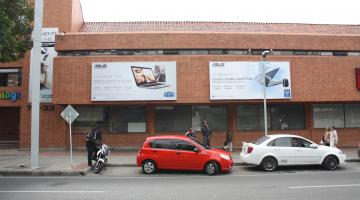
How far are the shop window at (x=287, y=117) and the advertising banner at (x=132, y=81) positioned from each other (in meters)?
6.85

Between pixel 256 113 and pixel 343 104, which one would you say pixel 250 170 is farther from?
pixel 343 104

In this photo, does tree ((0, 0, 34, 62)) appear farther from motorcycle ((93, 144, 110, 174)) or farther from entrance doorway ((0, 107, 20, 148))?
entrance doorway ((0, 107, 20, 148))

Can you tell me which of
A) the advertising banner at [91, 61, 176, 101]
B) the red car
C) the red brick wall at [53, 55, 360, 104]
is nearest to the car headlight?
the red car

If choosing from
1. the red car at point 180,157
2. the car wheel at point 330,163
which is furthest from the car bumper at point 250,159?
the car wheel at point 330,163

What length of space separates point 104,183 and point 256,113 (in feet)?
46.4

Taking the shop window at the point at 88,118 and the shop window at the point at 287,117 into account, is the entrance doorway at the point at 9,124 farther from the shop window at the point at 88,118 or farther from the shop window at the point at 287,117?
the shop window at the point at 287,117

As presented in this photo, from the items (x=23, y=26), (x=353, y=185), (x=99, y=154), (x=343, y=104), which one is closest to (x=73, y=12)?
(x=23, y=26)

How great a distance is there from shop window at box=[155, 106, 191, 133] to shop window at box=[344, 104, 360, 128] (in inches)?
409

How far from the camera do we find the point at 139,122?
24016mm

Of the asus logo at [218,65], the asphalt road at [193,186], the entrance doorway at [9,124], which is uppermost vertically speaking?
the asus logo at [218,65]

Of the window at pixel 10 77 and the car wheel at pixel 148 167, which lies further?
the window at pixel 10 77

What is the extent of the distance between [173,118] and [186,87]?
2451 millimetres

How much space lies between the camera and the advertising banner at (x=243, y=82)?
882 inches

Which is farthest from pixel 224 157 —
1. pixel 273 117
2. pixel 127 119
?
pixel 273 117
